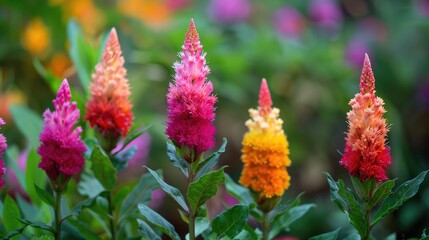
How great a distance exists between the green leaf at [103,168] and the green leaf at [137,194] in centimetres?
6

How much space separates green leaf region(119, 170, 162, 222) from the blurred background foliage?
889 mm

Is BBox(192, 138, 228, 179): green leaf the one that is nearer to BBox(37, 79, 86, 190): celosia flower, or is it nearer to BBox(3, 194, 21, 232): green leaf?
BBox(37, 79, 86, 190): celosia flower

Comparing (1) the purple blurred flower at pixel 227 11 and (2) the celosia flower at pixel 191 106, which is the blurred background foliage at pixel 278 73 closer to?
(1) the purple blurred flower at pixel 227 11

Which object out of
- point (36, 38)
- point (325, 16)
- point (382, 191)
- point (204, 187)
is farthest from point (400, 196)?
point (325, 16)

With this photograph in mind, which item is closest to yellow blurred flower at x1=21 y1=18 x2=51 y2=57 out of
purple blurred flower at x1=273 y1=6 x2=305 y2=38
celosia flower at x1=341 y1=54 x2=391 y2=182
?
purple blurred flower at x1=273 y1=6 x2=305 y2=38

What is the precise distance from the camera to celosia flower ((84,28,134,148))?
109 centimetres

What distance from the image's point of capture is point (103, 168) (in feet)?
3.68

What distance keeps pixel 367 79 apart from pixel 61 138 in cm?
45

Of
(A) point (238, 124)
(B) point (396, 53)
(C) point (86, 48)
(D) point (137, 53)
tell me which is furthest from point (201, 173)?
(B) point (396, 53)

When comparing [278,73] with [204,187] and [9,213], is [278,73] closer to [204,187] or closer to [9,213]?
[9,213]

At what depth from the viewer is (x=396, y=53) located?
3.21 m

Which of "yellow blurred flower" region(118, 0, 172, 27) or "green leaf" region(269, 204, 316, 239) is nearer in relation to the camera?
"green leaf" region(269, 204, 316, 239)

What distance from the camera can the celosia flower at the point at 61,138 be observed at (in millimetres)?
1008

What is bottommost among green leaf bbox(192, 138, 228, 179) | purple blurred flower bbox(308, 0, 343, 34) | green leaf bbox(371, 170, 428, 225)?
green leaf bbox(371, 170, 428, 225)
